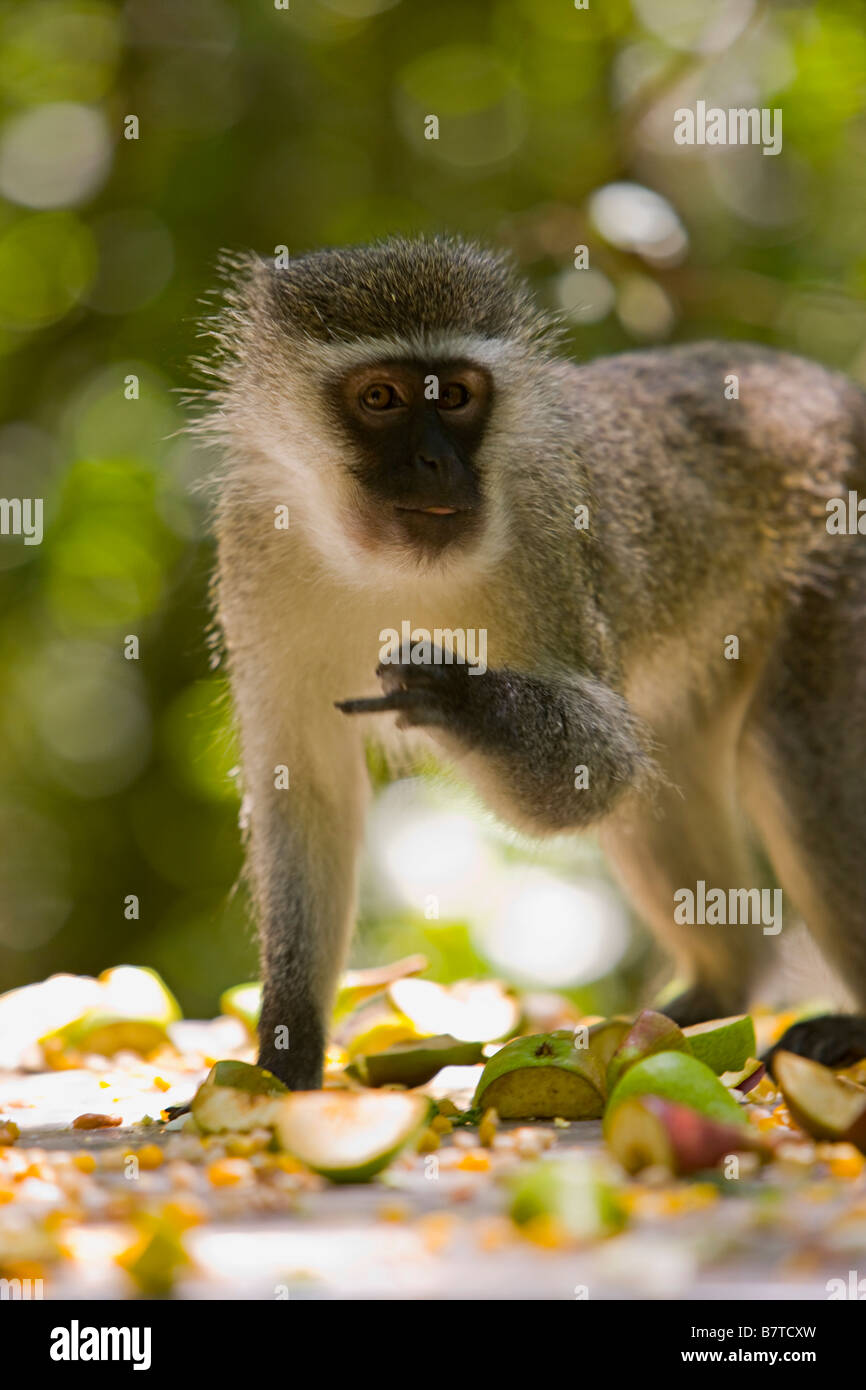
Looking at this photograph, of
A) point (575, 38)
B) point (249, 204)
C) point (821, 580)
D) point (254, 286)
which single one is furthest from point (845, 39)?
point (254, 286)

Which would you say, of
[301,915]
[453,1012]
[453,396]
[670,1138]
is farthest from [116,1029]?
[670,1138]

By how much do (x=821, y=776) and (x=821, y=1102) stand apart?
1.89 m

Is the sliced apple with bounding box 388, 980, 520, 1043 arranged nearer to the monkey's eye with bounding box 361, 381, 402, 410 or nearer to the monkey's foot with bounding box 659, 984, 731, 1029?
the monkey's foot with bounding box 659, 984, 731, 1029

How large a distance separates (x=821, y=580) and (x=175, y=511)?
3.93 m

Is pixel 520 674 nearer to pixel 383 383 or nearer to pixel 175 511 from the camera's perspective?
pixel 383 383

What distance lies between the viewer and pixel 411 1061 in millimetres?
4109

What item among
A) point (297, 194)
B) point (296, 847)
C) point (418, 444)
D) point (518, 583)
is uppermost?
point (297, 194)

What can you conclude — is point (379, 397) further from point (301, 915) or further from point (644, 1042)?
point (644, 1042)

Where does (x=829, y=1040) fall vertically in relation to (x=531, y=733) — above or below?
below

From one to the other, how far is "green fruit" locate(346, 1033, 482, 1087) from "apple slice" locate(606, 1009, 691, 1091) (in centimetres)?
77

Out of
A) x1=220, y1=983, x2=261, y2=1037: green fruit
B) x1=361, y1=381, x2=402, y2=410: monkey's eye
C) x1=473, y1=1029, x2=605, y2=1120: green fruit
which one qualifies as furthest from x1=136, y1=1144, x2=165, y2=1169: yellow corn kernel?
x1=220, y1=983, x2=261, y2=1037: green fruit

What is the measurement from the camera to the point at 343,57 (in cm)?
787

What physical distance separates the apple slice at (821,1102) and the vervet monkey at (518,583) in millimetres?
1012

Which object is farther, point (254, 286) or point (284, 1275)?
point (254, 286)
